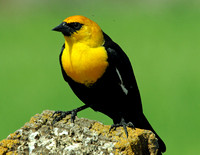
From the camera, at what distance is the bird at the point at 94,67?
523 cm

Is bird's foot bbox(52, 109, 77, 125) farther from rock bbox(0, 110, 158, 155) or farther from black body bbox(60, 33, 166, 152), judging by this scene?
black body bbox(60, 33, 166, 152)

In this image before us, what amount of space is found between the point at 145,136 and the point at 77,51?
1333 millimetres

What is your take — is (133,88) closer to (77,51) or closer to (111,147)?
(77,51)

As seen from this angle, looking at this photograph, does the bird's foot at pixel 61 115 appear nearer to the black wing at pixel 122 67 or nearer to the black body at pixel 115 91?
the black body at pixel 115 91

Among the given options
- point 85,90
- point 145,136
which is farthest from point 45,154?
point 85,90

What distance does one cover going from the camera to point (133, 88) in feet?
19.2

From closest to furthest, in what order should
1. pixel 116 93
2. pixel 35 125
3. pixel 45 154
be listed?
pixel 45 154
pixel 35 125
pixel 116 93

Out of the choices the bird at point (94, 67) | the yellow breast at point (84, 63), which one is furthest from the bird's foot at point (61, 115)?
the yellow breast at point (84, 63)

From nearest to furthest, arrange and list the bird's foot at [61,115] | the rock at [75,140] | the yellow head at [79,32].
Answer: the rock at [75,140]
the bird's foot at [61,115]
the yellow head at [79,32]

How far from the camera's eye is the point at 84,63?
5184mm

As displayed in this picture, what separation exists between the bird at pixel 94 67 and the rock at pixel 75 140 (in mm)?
418

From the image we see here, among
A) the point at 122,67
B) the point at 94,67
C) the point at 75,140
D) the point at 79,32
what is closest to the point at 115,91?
the point at 122,67

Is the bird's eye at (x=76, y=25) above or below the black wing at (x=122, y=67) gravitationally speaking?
above

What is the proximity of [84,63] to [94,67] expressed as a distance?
0.43 ft
